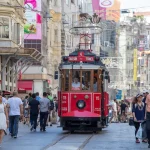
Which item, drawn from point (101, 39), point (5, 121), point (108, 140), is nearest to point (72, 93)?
point (108, 140)

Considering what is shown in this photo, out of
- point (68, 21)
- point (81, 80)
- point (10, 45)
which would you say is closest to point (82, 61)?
point (81, 80)

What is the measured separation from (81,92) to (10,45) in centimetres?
1935

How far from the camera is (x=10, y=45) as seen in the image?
150 feet

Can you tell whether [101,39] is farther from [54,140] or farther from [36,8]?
[54,140]

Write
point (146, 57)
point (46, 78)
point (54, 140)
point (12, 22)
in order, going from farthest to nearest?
point (146, 57) < point (46, 78) < point (12, 22) < point (54, 140)

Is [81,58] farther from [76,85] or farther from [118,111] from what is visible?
[118,111]

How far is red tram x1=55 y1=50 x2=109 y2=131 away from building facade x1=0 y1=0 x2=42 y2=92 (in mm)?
17903

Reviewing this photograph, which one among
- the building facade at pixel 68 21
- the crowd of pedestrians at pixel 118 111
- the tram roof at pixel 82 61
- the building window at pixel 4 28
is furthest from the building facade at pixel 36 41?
the tram roof at pixel 82 61

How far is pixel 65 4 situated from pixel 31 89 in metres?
19.5

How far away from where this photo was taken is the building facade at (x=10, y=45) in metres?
45.0

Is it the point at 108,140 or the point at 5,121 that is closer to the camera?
the point at 5,121

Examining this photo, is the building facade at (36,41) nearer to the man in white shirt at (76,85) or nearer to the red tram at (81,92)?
the red tram at (81,92)

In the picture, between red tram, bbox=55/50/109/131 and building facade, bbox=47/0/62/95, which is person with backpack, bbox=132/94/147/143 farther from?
building facade, bbox=47/0/62/95

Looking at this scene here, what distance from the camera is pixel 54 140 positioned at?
22.7m
